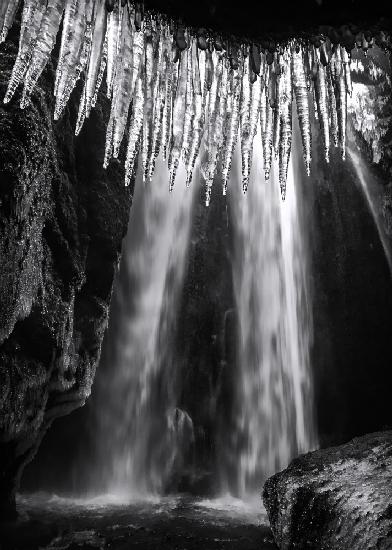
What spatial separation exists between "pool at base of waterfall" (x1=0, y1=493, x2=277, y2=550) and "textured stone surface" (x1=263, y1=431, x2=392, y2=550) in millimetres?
1226

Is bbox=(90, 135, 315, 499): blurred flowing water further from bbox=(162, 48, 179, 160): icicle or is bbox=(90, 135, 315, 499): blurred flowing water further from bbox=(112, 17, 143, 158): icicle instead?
bbox=(112, 17, 143, 158): icicle

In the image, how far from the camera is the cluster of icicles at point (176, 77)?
11.7ft

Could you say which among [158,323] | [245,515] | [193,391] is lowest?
[245,515]

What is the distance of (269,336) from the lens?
13.5 meters

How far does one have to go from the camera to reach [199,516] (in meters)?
8.63

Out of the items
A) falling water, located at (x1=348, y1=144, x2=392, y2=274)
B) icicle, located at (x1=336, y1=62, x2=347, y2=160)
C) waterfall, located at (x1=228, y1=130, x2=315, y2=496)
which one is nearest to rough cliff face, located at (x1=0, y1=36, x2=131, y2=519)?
icicle, located at (x1=336, y1=62, x2=347, y2=160)

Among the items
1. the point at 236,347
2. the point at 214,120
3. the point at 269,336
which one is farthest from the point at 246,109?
the point at 236,347

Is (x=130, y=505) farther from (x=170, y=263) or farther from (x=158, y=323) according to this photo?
(x=170, y=263)

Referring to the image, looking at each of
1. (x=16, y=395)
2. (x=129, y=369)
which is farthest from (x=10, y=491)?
(x=129, y=369)

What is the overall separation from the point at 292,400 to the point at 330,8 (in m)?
11.4

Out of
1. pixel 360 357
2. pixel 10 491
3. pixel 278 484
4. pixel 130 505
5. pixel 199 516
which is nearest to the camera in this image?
pixel 278 484

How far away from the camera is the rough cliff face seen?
16.3 ft

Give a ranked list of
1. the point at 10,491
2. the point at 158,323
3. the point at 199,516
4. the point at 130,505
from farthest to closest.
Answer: the point at 158,323, the point at 130,505, the point at 199,516, the point at 10,491

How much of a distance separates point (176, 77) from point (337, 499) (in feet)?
16.7
